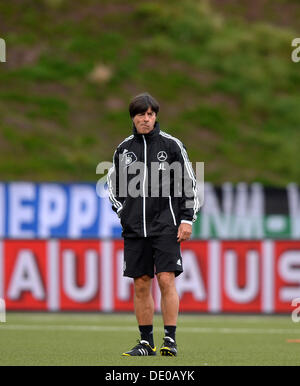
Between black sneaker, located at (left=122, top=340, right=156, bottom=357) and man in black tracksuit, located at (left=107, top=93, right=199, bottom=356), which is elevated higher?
man in black tracksuit, located at (left=107, top=93, right=199, bottom=356)

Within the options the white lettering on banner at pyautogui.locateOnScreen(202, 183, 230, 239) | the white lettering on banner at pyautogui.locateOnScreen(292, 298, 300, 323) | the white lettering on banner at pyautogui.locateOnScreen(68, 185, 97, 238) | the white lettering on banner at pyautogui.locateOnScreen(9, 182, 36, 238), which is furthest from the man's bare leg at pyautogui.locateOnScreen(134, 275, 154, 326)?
the white lettering on banner at pyautogui.locateOnScreen(9, 182, 36, 238)

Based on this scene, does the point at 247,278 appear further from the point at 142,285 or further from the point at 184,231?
the point at 184,231

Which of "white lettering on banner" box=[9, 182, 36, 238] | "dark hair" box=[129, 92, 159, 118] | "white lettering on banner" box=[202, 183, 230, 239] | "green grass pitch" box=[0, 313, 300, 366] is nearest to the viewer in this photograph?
"green grass pitch" box=[0, 313, 300, 366]

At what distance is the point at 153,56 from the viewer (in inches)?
1118

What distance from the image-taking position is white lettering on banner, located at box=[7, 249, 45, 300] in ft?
48.2

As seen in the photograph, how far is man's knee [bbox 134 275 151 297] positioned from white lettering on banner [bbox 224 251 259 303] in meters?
6.74

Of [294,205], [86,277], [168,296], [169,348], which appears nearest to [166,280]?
[168,296]

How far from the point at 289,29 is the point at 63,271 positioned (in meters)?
17.1

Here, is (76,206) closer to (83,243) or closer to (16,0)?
(83,243)

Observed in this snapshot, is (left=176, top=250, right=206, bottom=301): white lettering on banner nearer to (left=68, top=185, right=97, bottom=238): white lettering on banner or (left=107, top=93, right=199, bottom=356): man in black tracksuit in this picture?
(left=68, top=185, right=97, bottom=238): white lettering on banner

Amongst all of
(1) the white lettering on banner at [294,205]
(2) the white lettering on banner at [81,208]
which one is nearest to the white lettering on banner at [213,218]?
(1) the white lettering on banner at [294,205]

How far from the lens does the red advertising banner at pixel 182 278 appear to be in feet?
47.9

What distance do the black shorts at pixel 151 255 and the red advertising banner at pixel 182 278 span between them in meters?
6.60

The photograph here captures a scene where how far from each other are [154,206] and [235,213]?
1000 centimetres
